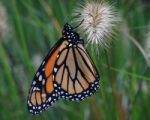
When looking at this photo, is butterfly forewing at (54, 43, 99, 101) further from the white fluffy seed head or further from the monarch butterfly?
the white fluffy seed head

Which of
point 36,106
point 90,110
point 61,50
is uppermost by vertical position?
point 61,50

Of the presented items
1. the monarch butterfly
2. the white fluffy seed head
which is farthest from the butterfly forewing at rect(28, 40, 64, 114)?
the white fluffy seed head

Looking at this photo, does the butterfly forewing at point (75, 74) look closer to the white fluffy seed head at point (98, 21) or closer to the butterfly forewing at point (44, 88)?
the butterfly forewing at point (44, 88)

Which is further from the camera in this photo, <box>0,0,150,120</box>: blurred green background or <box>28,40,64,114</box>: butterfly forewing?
<box>0,0,150,120</box>: blurred green background

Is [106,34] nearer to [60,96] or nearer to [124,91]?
[60,96]

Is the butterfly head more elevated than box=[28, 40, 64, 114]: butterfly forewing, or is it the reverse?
the butterfly head

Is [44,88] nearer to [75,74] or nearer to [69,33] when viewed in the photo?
[75,74]

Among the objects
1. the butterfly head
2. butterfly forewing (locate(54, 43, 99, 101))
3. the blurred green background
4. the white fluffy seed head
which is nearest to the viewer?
the white fluffy seed head

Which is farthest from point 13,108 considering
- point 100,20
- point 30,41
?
point 100,20

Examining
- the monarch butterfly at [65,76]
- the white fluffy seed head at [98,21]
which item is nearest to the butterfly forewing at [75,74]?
the monarch butterfly at [65,76]
